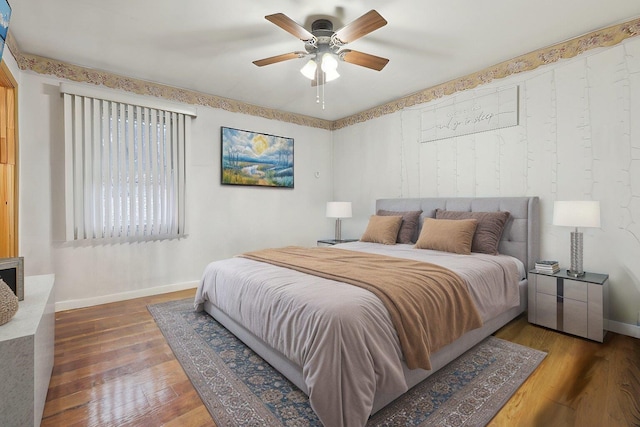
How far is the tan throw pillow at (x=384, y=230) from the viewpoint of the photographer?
367 centimetres

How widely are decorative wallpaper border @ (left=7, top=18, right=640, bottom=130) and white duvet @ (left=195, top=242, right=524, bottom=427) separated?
2158mm

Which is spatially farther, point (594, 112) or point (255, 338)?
point (594, 112)

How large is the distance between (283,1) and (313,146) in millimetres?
3045

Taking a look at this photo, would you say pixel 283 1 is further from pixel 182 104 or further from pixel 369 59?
pixel 182 104

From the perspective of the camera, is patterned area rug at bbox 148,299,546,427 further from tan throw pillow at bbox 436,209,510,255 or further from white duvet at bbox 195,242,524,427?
tan throw pillow at bbox 436,209,510,255

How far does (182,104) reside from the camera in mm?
3824

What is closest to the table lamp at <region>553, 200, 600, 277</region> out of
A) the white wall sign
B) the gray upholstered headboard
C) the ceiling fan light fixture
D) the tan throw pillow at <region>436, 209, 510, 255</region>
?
the gray upholstered headboard

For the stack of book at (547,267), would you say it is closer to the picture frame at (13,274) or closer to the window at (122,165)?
the picture frame at (13,274)

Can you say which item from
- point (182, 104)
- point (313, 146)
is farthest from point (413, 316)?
point (313, 146)

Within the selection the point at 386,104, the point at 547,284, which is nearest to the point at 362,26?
the point at 386,104

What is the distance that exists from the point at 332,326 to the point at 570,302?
2246 millimetres

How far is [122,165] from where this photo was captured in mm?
3416

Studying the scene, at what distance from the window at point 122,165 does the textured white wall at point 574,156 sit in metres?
3.24

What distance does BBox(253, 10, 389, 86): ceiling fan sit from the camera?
2.06 meters
